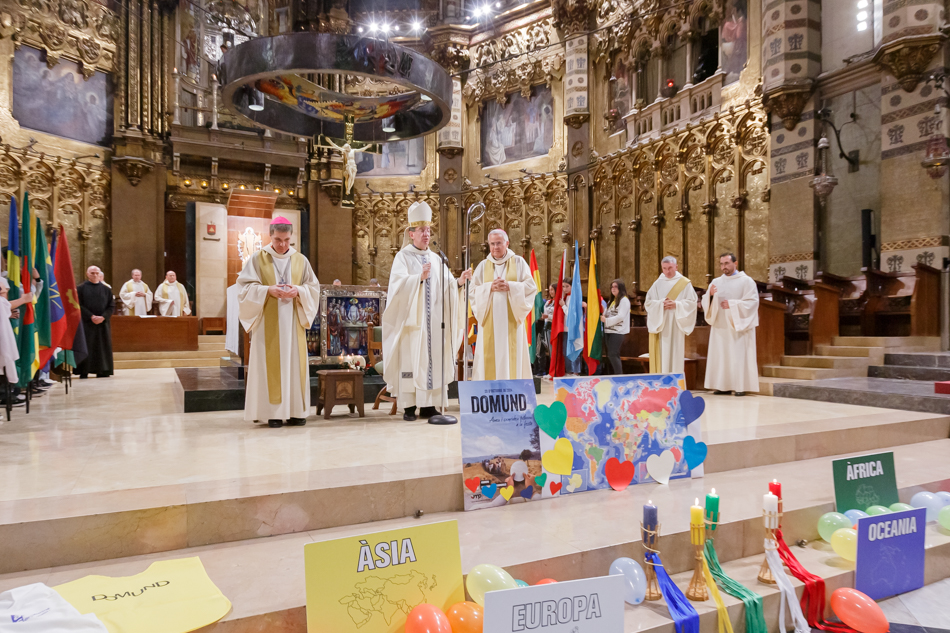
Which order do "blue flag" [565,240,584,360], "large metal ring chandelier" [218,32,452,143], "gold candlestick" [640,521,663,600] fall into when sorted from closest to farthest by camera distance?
"gold candlestick" [640,521,663,600] → "large metal ring chandelier" [218,32,452,143] → "blue flag" [565,240,584,360]

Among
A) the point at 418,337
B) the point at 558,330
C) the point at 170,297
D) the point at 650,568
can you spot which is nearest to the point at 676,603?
the point at 650,568

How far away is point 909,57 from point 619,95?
20.6 feet

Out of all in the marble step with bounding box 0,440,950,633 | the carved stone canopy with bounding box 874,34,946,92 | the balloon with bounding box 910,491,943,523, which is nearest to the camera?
the marble step with bounding box 0,440,950,633

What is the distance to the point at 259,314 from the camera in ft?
16.7

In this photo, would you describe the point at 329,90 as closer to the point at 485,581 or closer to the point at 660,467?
the point at 660,467

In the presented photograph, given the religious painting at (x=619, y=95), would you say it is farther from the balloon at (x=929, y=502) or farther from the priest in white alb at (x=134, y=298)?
the balloon at (x=929, y=502)

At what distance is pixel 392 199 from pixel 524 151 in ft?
13.8

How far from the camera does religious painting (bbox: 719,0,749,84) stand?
11.6 m

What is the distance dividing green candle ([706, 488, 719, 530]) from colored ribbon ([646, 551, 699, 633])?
0.90ft

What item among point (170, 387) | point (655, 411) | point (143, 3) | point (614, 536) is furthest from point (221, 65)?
point (143, 3)

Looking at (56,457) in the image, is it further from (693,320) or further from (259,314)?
(693,320)

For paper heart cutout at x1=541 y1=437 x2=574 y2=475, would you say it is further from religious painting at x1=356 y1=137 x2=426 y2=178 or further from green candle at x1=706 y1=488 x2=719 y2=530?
religious painting at x1=356 y1=137 x2=426 y2=178

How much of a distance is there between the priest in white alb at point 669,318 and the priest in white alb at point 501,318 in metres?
2.68

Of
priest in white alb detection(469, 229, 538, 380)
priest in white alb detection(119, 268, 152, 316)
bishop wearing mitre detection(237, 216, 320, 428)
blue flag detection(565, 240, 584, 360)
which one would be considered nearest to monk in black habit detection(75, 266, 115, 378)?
priest in white alb detection(119, 268, 152, 316)
